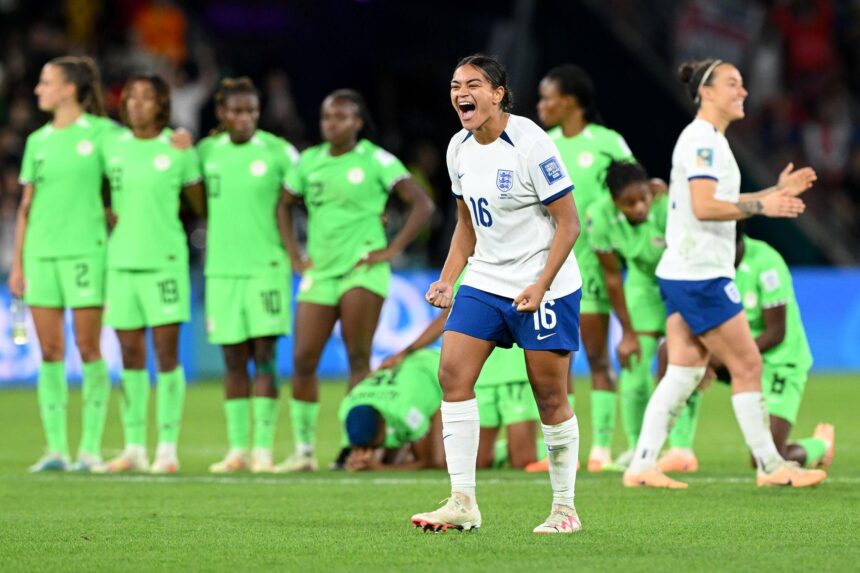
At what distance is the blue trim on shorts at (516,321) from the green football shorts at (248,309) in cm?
351

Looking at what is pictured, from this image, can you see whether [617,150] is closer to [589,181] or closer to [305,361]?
[589,181]

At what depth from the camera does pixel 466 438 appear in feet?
21.8

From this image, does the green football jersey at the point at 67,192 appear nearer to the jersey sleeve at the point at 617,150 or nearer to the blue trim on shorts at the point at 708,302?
the jersey sleeve at the point at 617,150

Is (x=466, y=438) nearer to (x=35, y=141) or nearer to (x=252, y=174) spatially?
(x=252, y=174)

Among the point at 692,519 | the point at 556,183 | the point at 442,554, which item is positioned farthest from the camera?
the point at 692,519

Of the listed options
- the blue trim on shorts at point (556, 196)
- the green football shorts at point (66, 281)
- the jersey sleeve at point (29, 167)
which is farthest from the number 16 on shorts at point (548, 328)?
the jersey sleeve at point (29, 167)

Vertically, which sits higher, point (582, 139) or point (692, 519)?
point (582, 139)

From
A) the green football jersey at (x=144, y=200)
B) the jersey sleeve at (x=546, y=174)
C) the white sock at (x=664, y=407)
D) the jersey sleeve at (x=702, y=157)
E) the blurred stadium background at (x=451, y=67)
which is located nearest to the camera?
the jersey sleeve at (x=546, y=174)

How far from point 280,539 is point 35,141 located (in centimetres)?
456

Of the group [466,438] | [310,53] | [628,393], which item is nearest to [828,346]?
[310,53]

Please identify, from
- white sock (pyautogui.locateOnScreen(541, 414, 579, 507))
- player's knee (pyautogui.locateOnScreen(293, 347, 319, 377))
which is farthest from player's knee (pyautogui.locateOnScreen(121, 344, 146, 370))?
white sock (pyautogui.locateOnScreen(541, 414, 579, 507))

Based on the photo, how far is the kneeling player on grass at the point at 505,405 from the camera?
9.95 metres

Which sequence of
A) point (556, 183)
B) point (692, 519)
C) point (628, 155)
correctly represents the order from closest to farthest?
1. point (556, 183)
2. point (692, 519)
3. point (628, 155)

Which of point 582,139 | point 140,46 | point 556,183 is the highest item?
point 140,46
